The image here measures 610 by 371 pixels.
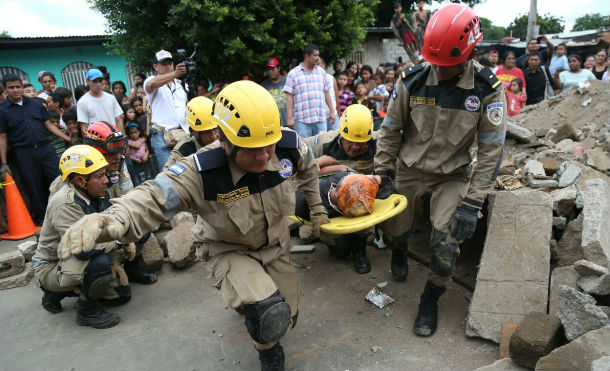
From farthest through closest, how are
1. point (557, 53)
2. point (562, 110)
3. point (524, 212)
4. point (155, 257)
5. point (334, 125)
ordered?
point (557, 53)
point (334, 125)
point (562, 110)
point (155, 257)
point (524, 212)

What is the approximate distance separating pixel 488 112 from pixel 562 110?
154 inches

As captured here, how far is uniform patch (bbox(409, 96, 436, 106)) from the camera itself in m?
3.29

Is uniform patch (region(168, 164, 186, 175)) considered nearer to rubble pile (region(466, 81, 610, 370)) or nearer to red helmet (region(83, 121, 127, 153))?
red helmet (region(83, 121, 127, 153))

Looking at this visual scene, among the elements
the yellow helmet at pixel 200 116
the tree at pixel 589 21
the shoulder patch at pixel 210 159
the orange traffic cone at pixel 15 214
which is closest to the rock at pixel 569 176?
the shoulder patch at pixel 210 159

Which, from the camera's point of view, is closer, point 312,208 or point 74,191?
point 312,208

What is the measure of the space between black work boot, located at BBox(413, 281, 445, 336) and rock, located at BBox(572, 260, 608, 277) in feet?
3.17

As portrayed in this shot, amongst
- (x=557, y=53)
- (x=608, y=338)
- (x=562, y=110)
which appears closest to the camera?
(x=608, y=338)

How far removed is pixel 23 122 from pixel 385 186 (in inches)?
200

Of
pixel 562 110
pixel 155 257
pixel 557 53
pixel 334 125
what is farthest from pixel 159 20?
pixel 557 53

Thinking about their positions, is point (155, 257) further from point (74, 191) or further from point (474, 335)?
point (474, 335)

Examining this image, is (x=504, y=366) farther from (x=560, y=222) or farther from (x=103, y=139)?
(x=103, y=139)

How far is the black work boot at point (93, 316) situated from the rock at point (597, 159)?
513cm

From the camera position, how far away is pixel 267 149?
259cm

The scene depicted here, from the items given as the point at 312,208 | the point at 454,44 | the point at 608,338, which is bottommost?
the point at 608,338
